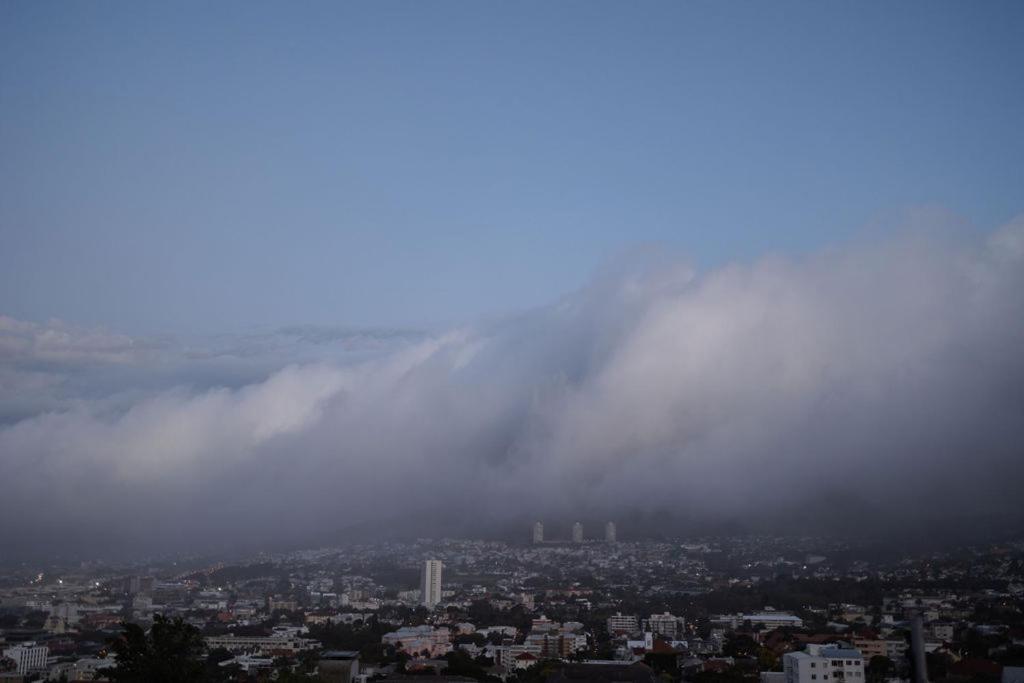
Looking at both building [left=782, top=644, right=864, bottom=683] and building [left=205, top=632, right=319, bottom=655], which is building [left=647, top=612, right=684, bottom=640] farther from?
building [left=782, top=644, right=864, bottom=683]

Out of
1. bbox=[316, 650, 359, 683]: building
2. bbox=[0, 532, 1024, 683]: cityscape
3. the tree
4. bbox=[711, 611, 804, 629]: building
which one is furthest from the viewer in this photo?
bbox=[711, 611, 804, 629]: building

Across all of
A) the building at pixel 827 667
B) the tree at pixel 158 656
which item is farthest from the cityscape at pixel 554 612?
the tree at pixel 158 656

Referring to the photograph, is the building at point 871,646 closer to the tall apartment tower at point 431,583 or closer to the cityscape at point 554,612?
the cityscape at point 554,612

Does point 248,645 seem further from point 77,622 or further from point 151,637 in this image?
point 151,637

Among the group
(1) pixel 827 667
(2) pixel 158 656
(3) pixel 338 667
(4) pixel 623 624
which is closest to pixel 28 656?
(3) pixel 338 667

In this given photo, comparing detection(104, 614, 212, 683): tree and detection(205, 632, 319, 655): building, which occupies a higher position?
detection(104, 614, 212, 683): tree

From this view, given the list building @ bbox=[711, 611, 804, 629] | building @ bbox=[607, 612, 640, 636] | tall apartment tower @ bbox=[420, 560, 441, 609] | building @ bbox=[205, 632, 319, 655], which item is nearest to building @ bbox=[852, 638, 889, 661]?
building @ bbox=[711, 611, 804, 629]

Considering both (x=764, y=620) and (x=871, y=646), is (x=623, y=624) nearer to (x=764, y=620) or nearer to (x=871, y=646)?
(x=764, y=620)
